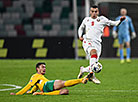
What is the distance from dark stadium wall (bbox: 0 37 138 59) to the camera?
669 inches

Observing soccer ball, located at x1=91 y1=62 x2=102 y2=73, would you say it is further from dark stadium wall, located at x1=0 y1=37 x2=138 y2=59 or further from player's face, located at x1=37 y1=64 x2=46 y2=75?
→ dark stadium wall, located at x1=0 y1=37 x2=138 y2=59

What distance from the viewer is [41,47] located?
1711cm

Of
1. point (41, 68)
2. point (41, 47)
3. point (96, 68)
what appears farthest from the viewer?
point (41, 47)

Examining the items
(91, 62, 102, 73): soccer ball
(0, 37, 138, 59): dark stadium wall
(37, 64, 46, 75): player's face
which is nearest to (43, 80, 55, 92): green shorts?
(37, 64, 46, 75): player's face

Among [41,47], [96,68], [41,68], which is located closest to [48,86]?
[41,68]

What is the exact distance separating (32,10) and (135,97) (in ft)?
49.4

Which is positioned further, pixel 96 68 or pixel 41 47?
pixel 41 47

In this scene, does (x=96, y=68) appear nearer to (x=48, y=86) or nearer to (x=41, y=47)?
(x=48, y=86)

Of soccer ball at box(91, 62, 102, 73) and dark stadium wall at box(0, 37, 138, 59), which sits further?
dark stadium wall at box(0, 37, 138, 59)

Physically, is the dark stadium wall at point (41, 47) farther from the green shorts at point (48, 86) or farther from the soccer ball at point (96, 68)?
the green shorts at point (48, 86)

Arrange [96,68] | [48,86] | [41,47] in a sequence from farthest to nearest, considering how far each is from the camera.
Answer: [41,47]
[96,68]
[48,86]

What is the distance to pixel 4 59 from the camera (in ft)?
56.0

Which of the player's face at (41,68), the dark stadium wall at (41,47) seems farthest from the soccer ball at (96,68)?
the dark stadium wall at (41,47)

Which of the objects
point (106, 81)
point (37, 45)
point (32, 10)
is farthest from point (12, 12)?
point (106, 81)
